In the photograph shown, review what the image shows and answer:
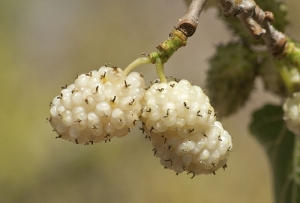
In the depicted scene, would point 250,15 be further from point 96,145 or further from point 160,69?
point 96,145

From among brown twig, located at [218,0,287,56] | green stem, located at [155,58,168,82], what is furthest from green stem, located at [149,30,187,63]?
brown twig, located at [218,0,287,56]

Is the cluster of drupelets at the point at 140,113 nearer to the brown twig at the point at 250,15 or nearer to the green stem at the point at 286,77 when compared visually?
the brown twig at the point at 250,15

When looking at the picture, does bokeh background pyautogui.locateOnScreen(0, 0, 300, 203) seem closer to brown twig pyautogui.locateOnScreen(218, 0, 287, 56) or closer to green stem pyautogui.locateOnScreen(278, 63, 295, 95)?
green stem pyautogui.locateOnScreen(278, 63, 295, 95)

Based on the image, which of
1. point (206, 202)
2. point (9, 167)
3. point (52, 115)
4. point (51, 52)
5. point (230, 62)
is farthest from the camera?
point (51, 52)

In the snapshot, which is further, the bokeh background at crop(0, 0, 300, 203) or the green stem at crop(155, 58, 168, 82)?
the bokeh background at crop(0, 0, 300, 203)

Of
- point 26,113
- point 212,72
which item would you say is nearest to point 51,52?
point 26,113

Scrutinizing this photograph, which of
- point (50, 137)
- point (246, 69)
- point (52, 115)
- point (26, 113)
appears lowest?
point (52, 115)

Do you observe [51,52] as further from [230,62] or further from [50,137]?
[230,62]

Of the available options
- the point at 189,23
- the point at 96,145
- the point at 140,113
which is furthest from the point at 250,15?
the point at 96,145

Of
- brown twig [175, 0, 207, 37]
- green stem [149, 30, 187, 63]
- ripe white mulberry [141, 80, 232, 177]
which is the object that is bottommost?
ripe white mulberry [141, 80, 232, 177]
